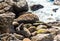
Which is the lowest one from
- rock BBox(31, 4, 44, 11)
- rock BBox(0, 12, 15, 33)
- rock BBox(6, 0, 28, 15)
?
rock BBox(31, 4, 44, 11)

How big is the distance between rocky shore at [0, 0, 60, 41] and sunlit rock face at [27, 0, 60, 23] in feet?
1.85

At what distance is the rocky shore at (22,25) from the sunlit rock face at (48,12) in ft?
1.85

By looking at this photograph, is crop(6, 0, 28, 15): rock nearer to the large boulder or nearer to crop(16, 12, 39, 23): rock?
the large boulder

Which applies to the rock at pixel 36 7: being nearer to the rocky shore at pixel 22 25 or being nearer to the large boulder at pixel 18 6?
the rocky shore at pixel 22 25

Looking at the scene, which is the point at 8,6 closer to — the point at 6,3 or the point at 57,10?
the point at 6,3

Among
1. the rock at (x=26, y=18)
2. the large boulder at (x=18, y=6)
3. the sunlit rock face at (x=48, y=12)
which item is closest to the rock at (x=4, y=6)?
the large boulder at (x=18, y=6)

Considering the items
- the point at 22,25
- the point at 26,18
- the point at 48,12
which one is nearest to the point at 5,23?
the point at 22,25

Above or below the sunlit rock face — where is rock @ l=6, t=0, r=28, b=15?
above

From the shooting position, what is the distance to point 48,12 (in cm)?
1644

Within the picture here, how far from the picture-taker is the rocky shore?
8794 millimetres

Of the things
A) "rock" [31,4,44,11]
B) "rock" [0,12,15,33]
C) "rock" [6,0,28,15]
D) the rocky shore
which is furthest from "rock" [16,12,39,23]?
"rock" [0,12,15,33]

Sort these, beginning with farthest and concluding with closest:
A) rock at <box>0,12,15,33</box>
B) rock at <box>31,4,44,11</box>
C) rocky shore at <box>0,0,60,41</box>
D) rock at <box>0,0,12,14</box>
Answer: rock at <box>31,4,44,11</box> → rock at <box>0,0,12,14</box> → rock at <box>0,12,15,33</box> → rocky shore at <box>0,0,60,41</box>

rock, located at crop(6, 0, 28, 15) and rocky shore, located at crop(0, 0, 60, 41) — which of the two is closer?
rocky shore, located at crop(0, 0, 60, 41)

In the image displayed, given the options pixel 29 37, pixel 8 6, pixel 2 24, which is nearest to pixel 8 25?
pixel 2 24
